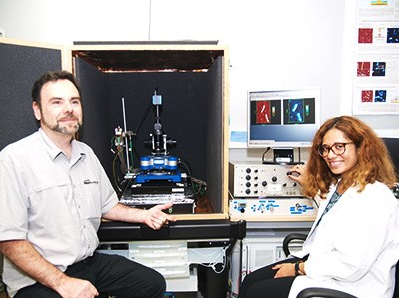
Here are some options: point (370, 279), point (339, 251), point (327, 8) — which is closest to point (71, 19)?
point (327, 8)

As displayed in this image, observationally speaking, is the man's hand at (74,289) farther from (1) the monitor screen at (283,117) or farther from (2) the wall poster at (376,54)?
(2) the wall poster at (376,54)

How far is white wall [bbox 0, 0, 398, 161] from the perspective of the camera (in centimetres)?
216

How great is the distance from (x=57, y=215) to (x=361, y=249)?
116 cm

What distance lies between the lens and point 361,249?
1057mm

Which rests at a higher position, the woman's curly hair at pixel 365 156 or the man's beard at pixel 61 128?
the man's beard at pixel 61 128

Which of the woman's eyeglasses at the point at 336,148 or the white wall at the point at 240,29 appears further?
the white wall at the point at 240,29

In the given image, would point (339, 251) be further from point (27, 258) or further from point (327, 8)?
point (327, 8)

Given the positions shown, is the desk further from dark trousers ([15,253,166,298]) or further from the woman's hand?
the woman's hand

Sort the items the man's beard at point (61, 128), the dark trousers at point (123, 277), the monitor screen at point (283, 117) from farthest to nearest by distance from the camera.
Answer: the monitor screen at point (283, 117) < the dark trousers at point (123, 277) < the man's beard at point (61, 128)

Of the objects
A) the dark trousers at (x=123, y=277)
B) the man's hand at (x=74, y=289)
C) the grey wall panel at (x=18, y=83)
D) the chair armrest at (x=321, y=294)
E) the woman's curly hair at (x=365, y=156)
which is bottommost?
the dark trousers at (x=123, y=277)

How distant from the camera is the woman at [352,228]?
1071 mm

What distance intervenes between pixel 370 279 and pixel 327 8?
6.27 feet

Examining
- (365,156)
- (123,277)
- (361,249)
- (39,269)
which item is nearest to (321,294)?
(361,249)

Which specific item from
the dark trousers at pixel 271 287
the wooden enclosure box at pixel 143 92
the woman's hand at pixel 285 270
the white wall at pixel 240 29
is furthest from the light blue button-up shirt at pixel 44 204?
the white wall at pixel 240 29
